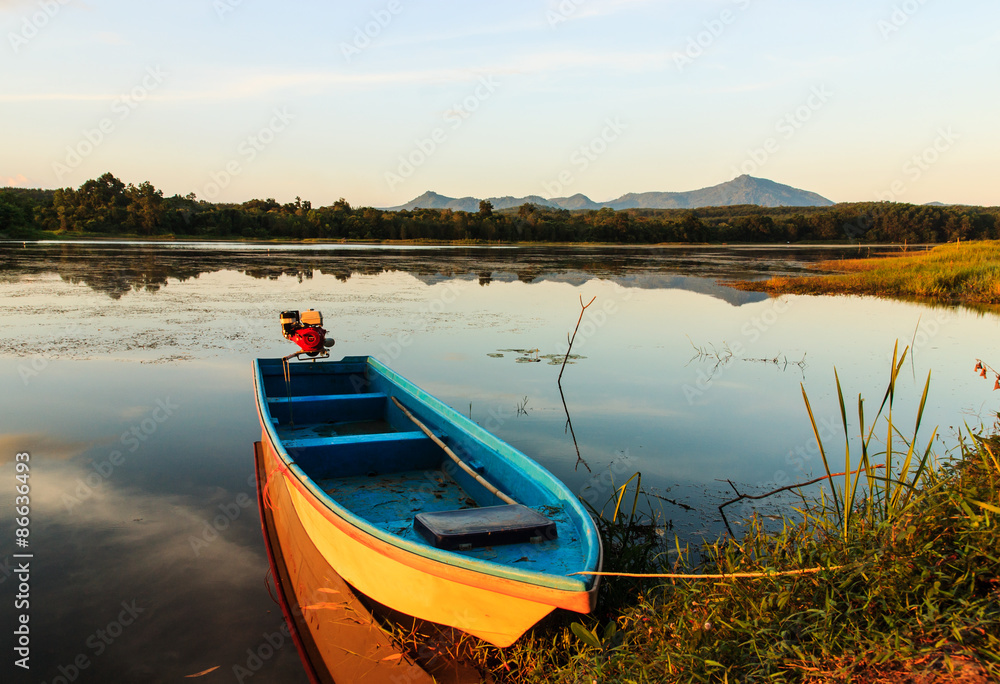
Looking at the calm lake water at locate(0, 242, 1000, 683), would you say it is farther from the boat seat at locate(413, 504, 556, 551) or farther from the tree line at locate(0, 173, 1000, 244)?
the tree line at locate(0, 173, 1000, 244)

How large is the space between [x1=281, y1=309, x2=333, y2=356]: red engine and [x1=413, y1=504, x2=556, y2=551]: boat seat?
309 cm

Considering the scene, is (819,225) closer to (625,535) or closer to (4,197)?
(625,535)

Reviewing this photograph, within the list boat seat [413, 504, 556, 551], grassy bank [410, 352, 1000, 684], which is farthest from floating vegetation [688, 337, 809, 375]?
boat seat [413, 504, 556, 551]

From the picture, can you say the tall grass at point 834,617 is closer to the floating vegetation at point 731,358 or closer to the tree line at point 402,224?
the floating vegetation at point 731,358

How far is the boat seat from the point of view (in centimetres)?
296

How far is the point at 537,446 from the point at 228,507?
2.67 metres

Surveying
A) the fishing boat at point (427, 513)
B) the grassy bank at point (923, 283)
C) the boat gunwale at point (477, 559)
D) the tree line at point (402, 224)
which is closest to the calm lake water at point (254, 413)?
the fishing boat at point (427, 513)

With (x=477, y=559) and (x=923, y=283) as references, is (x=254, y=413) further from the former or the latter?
(x=923, y=283)

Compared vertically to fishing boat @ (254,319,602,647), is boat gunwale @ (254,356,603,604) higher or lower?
higher

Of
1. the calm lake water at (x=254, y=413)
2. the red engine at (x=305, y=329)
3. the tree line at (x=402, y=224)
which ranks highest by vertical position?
the tree line at (x=402, y=224)

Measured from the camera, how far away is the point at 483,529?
9.85ft

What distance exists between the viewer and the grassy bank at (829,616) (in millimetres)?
2225

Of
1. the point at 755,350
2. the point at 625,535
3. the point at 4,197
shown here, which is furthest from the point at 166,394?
the point at 4,197

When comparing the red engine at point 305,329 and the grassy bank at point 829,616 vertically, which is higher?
the red engine at point 305,329
